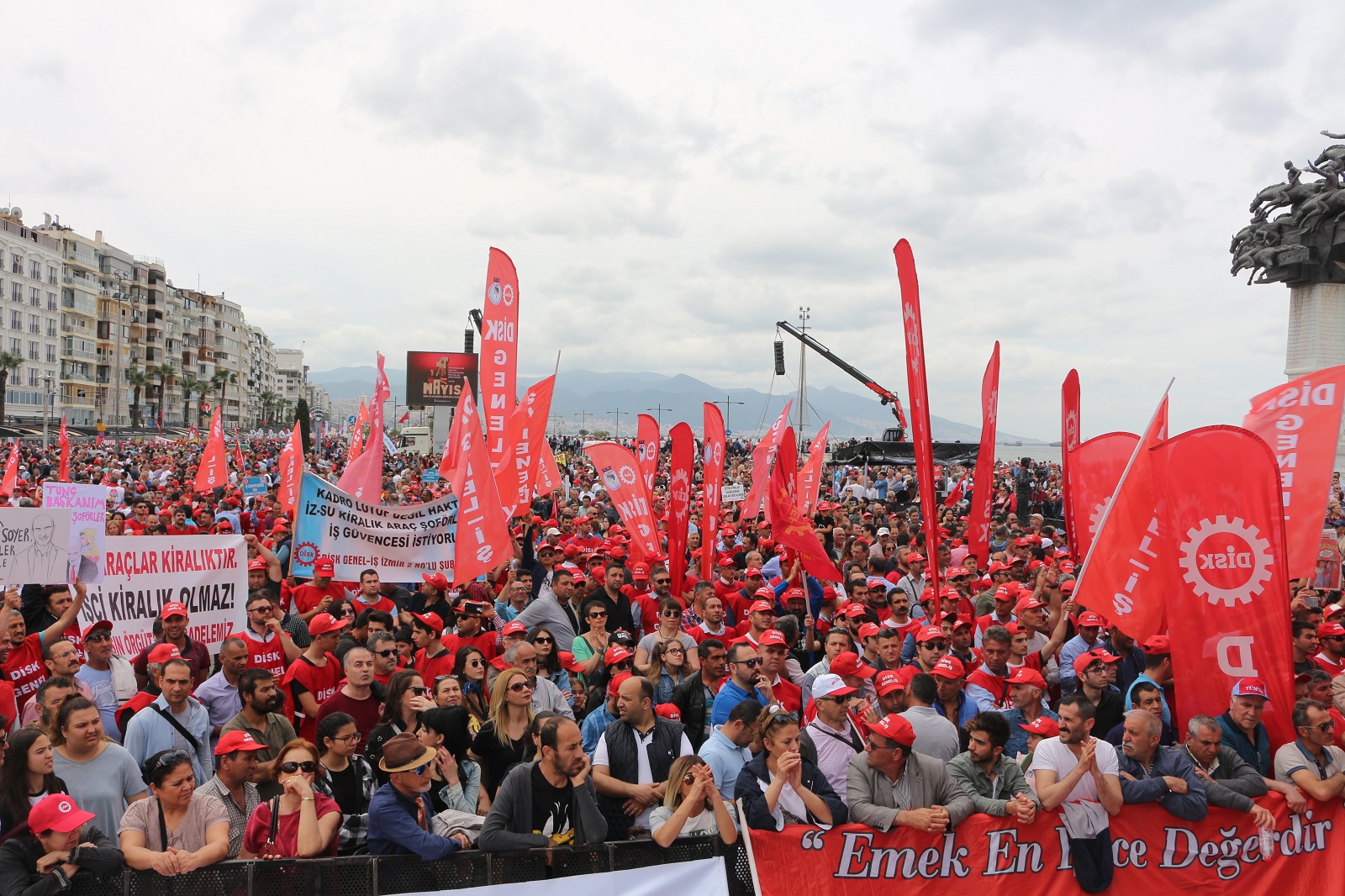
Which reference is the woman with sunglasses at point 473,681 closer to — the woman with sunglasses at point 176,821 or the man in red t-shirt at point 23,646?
the woman with sunglasses at point 176,821

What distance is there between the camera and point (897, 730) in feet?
16.8

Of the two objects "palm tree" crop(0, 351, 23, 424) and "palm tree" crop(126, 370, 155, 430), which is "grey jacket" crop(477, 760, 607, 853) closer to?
"palm tree" crop(0, 351, 23, 424)

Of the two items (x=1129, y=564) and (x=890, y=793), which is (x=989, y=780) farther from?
(x=1129, y=564)

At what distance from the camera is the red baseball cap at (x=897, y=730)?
201 inches

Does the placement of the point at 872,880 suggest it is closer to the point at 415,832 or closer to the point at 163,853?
the point at 415,832

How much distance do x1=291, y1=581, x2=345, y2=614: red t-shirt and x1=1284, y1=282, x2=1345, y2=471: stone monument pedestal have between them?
31.1 metres

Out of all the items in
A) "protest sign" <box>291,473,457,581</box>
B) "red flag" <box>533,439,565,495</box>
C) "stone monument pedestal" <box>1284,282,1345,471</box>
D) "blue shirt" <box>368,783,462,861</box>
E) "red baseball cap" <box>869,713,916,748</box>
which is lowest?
"blue shirt" <box>368,783,462,861</box>

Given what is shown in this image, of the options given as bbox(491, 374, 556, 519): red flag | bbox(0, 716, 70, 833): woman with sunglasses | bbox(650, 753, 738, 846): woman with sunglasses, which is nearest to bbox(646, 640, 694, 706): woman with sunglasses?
bbox(650, 753, 738, 846): woman with sunglasses

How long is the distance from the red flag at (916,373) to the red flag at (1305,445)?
9.38 feet

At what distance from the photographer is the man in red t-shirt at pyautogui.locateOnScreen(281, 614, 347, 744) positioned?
6.95m

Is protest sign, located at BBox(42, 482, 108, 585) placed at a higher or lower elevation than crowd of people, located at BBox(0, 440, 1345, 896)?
higher

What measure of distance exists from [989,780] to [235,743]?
3.81 meters

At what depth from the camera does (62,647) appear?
6234 mm

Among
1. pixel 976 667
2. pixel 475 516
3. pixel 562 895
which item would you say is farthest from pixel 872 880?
pixel 475 516
